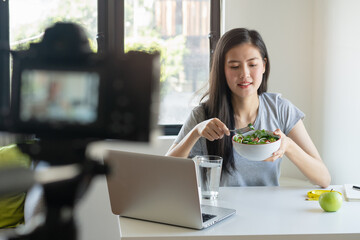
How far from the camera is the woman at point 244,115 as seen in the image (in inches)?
74.8

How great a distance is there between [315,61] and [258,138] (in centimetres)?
149

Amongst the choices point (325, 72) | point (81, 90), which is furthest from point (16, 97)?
point (325, 72)

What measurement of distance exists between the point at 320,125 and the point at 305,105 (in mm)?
200

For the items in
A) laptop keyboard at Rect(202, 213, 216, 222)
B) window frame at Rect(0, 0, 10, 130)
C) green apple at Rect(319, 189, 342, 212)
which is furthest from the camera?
green apple at Rect(319, 189, 342, 212)

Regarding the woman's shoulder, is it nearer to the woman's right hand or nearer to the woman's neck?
the woman's neck

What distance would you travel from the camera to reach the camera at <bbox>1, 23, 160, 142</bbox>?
0.12 metres

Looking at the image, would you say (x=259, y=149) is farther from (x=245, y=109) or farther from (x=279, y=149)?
(x=245, y=109)

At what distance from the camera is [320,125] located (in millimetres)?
2848

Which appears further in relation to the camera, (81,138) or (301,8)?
(301,8)

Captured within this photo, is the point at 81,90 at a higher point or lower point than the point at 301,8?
lower

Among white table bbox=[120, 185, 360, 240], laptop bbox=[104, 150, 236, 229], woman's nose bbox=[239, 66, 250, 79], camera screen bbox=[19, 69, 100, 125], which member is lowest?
white table bbox=[120, 185, 360, 240]

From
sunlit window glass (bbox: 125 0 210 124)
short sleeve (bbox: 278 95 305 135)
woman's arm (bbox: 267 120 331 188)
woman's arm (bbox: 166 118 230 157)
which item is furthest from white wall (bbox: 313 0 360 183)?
sunlit window glass (bbox: 125 0 210 124)

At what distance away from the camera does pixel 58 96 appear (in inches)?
4.8

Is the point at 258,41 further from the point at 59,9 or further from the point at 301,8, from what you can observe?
the point at 59,9
